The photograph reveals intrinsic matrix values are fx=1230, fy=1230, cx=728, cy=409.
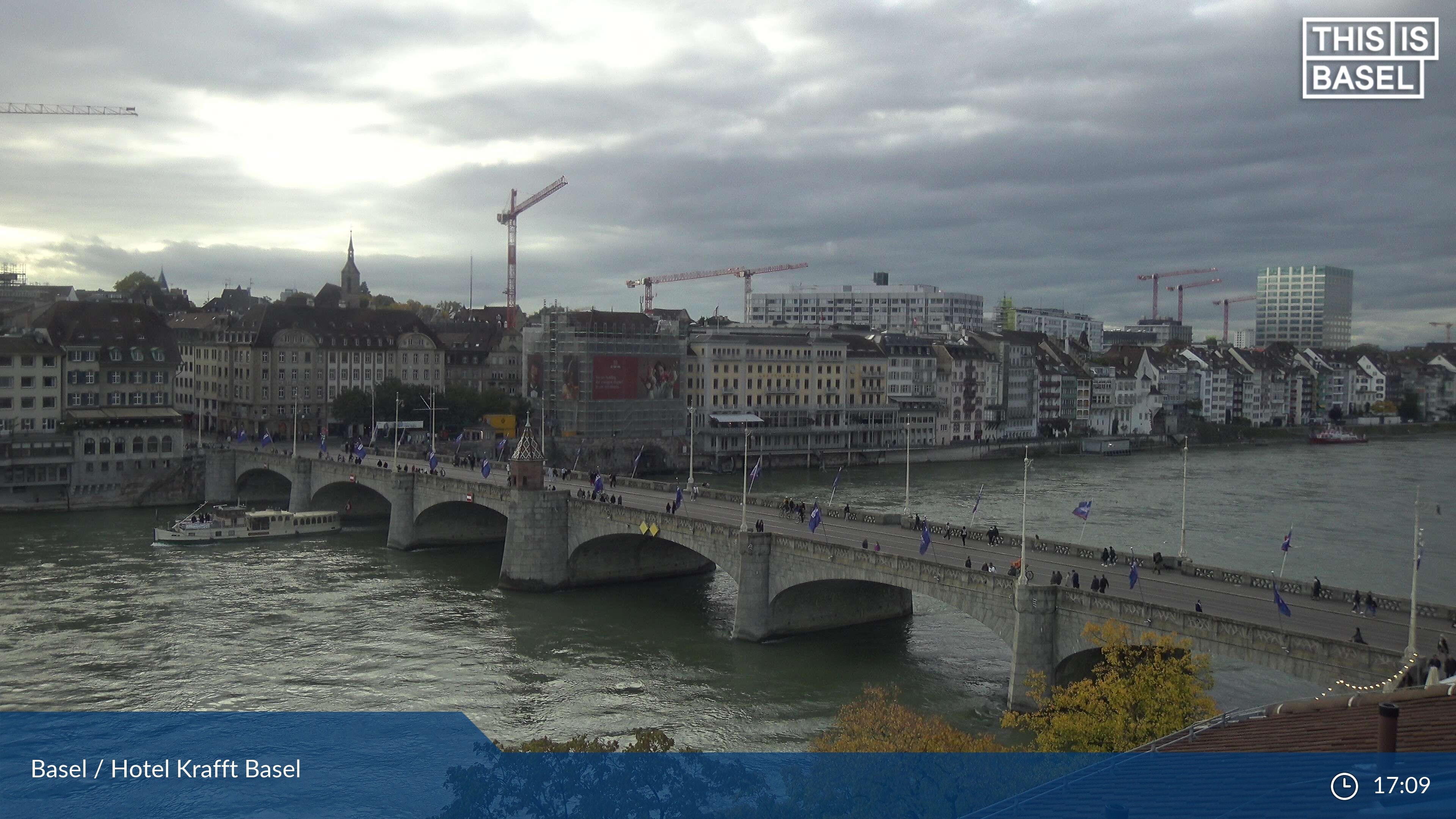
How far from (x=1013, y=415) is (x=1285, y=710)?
142 metres

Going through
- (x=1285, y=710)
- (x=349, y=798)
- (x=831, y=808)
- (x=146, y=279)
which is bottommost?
(x=349, y=798)

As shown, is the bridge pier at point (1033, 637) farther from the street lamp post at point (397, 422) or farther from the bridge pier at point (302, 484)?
the bridge pier at point (302, 484)

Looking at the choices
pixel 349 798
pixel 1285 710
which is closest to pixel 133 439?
pixel 349 798

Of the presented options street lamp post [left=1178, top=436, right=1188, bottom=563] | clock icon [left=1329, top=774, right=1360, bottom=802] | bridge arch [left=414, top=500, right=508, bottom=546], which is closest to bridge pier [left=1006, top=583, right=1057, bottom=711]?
street lamp post [left=1178, top=436, right=1188, bottom=563]

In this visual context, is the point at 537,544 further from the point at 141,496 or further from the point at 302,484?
the point at 141,496

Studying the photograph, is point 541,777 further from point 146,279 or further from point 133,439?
point 146,279

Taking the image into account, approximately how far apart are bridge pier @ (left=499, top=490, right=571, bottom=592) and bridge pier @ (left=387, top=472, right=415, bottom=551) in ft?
44.3

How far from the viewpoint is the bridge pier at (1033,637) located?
34031mm

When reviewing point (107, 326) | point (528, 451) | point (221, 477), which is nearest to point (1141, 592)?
point (528, 451)

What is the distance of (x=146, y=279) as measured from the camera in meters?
193

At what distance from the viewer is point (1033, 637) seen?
34219 millimetres

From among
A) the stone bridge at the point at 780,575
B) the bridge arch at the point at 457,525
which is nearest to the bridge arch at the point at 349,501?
Result: the stone bridge at the point at 780,575

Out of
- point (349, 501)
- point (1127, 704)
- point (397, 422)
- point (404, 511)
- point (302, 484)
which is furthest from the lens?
point (397, 422)

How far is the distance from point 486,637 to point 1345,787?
122 feet
